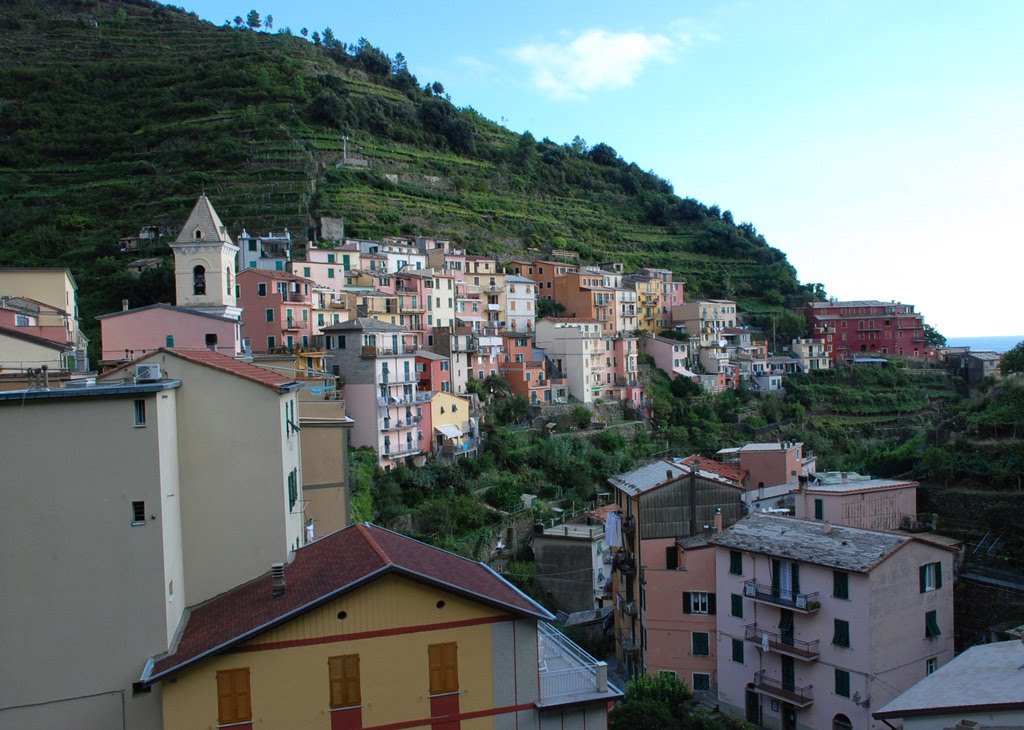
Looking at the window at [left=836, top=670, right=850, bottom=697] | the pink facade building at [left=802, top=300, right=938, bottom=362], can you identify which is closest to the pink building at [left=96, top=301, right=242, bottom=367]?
the window at [left=836, top=670, right=850, bottom=697]

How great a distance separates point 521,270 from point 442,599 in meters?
52.5

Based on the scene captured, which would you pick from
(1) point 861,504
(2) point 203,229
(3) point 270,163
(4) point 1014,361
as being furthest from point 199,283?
(4) point 1014,361

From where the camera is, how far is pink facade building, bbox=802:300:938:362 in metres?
70.5

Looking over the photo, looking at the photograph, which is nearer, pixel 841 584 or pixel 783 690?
pixel 841 584

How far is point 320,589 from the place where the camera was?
11547 millimetres

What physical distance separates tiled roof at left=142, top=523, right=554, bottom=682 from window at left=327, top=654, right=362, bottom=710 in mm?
897

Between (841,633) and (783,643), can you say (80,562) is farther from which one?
(841,633)

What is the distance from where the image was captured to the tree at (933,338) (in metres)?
77.2

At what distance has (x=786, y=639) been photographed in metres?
20.9

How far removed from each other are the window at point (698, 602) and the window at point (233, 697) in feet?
50.2

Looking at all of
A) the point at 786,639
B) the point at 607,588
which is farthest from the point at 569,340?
the point at 786,639

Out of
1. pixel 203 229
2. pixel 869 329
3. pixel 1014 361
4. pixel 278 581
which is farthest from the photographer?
pixel 869 329

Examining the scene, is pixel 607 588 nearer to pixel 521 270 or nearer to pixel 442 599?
pixel 442 599

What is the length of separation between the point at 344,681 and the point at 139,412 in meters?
4.61
